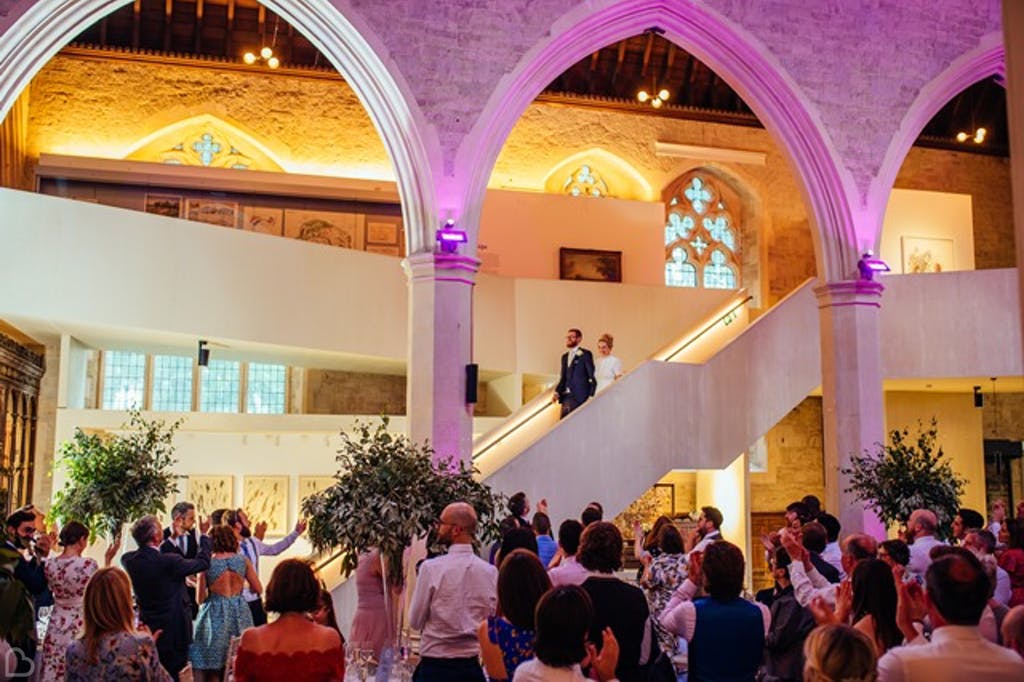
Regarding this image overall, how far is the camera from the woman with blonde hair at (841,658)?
2.78 metres

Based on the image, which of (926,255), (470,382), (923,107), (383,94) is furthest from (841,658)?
(926,255)

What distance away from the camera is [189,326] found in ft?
37.0

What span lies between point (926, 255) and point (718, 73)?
656 centimetres

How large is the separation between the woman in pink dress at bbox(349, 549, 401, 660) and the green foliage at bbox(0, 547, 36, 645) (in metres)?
2.51

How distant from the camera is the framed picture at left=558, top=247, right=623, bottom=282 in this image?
15.6 m

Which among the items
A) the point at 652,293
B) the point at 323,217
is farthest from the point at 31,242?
the point at 652,293

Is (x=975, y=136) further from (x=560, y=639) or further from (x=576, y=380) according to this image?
(x=560, y=639)

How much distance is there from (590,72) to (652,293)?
12.9 ft

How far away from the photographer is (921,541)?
656 centimetres

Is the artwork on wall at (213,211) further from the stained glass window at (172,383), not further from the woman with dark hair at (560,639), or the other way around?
the woman with dark hair at (560,639)

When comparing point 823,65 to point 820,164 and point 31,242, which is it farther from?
point 31,242

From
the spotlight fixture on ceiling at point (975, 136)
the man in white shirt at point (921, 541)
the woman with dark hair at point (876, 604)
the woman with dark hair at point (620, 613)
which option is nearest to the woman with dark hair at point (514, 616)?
the woman with dark hair at point (620, 613)

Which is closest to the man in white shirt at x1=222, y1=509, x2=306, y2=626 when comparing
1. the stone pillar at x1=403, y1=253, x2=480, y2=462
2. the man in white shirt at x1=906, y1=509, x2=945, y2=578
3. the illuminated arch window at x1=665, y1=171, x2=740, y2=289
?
the stone pillar at x1=403, y1=253, x2=480, y2=462

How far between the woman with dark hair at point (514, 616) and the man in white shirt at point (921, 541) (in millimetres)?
3192
